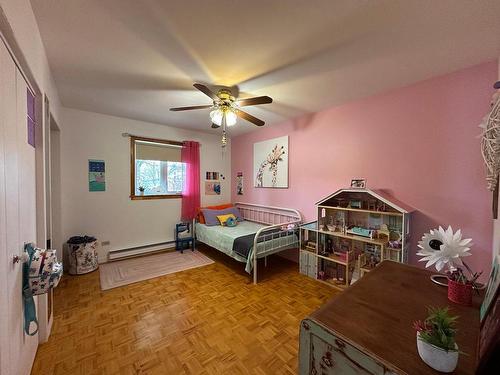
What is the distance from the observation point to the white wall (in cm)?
313

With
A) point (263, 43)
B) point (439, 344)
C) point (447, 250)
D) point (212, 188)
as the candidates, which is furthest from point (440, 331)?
point (212, 188)

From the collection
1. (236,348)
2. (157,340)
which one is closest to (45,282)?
(157,340)

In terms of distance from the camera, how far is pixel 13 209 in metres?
1.12

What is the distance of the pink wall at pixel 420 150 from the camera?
1.88 meters

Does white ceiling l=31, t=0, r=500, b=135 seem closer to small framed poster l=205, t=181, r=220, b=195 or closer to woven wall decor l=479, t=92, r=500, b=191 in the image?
woven wall decor l=479, t=92, r=500, b=191

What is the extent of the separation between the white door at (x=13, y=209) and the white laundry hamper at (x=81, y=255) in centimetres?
175

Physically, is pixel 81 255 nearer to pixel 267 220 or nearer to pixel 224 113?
pixel 224 113

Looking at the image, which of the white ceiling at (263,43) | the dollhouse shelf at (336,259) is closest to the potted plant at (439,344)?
the white ceiling at (263,43)

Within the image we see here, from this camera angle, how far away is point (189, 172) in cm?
413

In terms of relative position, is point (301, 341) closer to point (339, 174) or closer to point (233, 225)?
point (339, 174)

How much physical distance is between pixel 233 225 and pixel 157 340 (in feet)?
7.30

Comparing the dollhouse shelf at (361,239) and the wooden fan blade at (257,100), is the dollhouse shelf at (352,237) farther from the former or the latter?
the wooden fan blade at (257,100)

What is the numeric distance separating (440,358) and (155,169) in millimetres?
4160

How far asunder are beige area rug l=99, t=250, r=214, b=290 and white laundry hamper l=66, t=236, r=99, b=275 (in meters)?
0.20
